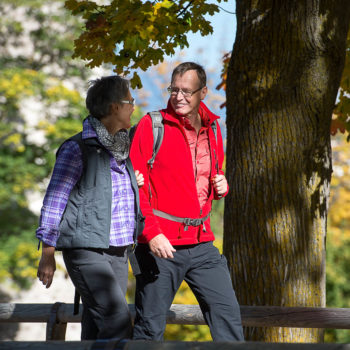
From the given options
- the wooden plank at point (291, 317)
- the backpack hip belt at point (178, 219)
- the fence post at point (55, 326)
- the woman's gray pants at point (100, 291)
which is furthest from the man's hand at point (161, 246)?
the fence post at point (55, 326)

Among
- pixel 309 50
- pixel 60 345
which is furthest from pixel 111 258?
pixel 309 50

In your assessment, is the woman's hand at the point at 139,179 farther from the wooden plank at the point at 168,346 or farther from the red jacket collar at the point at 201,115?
the wooden plank at the point at 168,346

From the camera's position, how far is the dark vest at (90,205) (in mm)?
2963

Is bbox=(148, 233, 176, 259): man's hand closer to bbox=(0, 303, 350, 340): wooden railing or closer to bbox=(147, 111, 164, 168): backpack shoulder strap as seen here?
bbox=(147, 111, 164, 168): backpack shoulder strap

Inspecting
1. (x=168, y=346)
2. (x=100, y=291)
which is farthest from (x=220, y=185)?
(x=168, y=346)

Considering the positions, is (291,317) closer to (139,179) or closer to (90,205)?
(139,179)

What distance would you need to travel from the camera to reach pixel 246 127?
4562mm

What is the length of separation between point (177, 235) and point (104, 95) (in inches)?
34.1

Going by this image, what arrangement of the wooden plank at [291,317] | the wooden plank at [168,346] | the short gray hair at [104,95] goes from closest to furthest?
the wooden plank at [168,346] → the short gray hair at [104,95] → the wooden plank at [291,317]

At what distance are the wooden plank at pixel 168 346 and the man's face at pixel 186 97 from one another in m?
1.89

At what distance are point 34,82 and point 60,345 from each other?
54.3ft

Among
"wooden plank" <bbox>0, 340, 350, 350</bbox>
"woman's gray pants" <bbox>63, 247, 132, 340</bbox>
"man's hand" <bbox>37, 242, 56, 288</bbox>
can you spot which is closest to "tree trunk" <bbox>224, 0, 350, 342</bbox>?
"woman's gray pants" <bbox>63, 247, 132, 340</bbox>

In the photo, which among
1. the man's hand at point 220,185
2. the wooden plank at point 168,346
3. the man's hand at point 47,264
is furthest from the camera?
the man's hand at point 220,185

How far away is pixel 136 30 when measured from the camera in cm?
504
